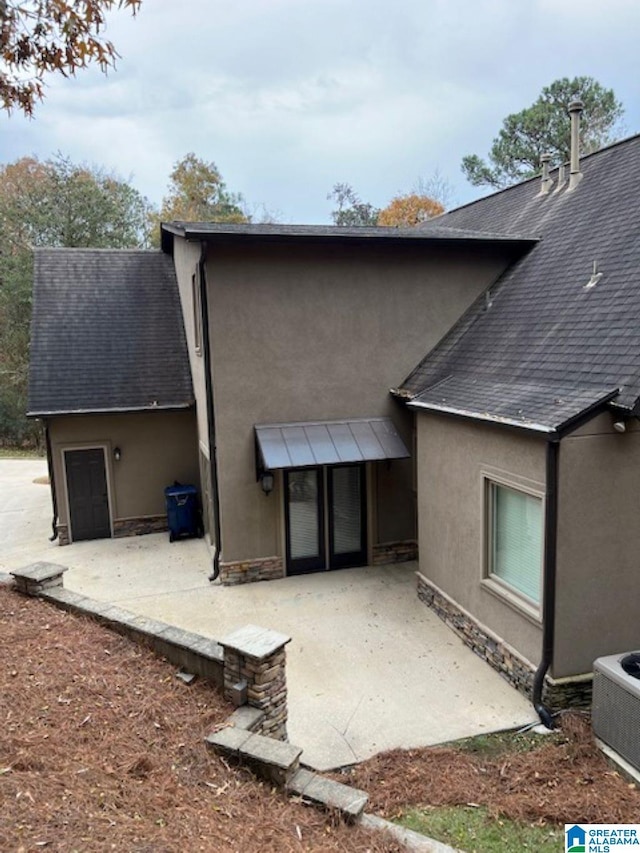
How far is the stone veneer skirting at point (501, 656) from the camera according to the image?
620 centimetres

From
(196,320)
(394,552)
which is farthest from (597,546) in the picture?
(196,320)

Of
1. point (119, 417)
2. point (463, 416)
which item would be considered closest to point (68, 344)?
point (119, 417)

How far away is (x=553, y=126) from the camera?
27.8 meters

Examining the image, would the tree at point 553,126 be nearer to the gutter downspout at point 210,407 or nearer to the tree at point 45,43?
the gutter downspout at point 210,407

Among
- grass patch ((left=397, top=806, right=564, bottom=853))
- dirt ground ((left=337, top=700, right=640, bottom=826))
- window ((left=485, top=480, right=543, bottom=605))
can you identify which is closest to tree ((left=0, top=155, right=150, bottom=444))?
window ((left=485, top=480, right=543, bottom=605))

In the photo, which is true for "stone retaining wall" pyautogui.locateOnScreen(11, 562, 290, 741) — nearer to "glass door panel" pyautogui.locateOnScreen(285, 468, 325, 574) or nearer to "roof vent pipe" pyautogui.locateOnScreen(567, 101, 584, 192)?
"glass door panel" pyautogui.locateOnScreen(285, 468, 325, 574)

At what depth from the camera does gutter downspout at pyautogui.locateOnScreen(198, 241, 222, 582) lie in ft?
30.5

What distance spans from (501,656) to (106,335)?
10436 millimetres

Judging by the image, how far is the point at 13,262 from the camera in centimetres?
2442

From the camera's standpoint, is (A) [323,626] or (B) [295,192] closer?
(A) [323,626]

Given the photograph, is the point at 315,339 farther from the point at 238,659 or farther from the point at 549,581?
the point at 238,659

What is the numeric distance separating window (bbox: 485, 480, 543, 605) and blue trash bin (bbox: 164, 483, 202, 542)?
23.0ft

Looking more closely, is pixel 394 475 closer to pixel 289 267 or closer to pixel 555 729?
pixel 289 267

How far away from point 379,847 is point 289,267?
26.5ft
